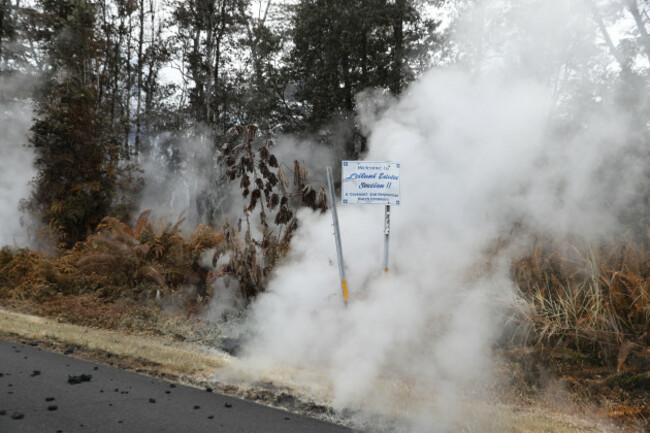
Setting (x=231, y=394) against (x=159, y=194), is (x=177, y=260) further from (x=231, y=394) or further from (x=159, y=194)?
(x=159, y=194)

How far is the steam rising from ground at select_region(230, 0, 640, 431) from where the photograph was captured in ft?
17.3

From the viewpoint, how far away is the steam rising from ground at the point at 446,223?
5262 millimetres

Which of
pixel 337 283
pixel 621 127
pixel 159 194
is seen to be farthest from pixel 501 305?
pixel 159 194

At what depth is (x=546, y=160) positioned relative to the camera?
6.11 meters

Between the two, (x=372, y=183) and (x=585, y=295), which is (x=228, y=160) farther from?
(x=585, y=295)

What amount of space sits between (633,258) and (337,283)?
3.40 m

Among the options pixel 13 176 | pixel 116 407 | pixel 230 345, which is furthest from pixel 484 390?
pixel 13 176

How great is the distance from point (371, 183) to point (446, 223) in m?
1.28

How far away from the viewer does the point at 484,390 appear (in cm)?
462

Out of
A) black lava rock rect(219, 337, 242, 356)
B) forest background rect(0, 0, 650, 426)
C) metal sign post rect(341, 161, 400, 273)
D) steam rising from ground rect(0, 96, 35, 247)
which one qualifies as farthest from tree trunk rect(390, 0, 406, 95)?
steam rising from ground rect(0, 96, 35, 247)

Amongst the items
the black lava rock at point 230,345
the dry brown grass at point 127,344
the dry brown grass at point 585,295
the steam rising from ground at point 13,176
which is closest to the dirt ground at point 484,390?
the dry brown grass at point 127,344

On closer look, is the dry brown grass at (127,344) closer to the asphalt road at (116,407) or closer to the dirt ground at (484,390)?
the dirt ground at (484,390)

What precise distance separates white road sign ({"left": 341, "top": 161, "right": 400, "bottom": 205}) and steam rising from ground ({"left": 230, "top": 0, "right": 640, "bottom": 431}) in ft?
2.89

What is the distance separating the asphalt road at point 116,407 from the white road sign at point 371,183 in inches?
106
